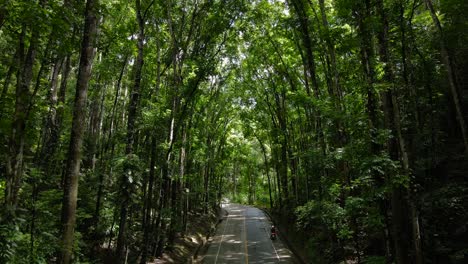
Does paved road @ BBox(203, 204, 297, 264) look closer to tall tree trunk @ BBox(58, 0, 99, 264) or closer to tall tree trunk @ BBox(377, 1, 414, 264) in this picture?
tall tree trunk @ BBox(377, 1, 414, 264)

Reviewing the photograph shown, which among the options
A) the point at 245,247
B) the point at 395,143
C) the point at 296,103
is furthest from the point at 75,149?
the point at 245,247

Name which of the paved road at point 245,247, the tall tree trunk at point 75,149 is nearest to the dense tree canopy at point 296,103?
the tall tree trunk at point 75,149

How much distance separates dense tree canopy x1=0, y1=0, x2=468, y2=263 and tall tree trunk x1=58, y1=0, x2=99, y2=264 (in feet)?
0.07

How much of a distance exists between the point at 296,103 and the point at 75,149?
35.9ft

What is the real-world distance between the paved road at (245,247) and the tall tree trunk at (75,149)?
567 inches

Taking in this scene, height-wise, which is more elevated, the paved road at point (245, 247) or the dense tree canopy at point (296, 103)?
the dense tree canopy at point (296, 103)

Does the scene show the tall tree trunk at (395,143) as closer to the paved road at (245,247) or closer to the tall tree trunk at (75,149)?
the tall tree trunk at (75,149)

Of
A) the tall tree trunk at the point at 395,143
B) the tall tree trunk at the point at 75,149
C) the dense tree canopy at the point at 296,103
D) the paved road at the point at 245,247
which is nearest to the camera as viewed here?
the tall tree trunk at the point at 75,149

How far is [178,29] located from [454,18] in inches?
493

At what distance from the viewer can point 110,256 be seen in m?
14.8

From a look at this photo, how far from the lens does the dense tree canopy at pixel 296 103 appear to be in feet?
21.8

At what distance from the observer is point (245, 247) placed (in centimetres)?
2302

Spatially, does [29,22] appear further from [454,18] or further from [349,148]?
[454,18]

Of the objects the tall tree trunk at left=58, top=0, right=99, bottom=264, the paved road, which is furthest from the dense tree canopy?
the paved road
